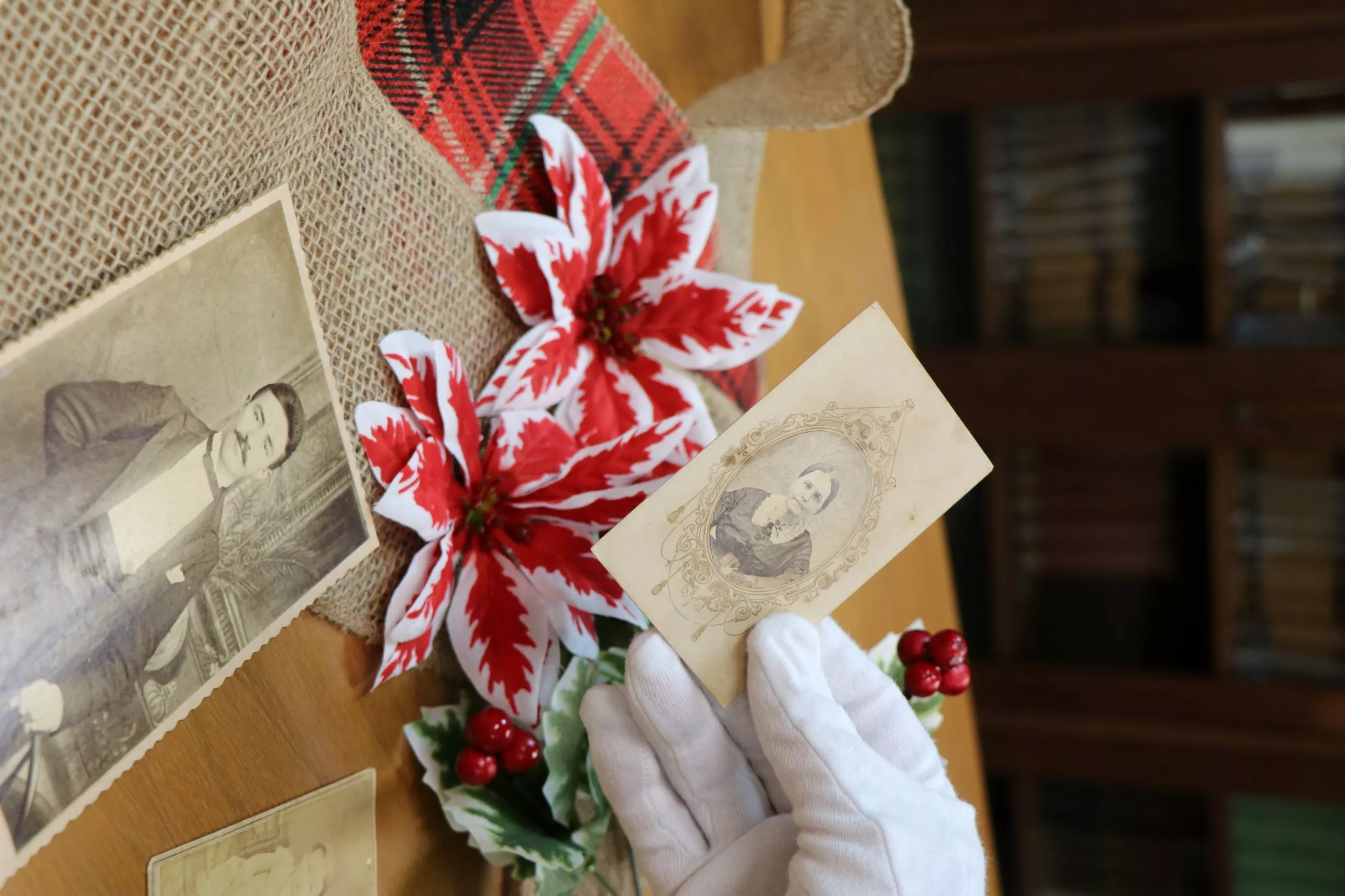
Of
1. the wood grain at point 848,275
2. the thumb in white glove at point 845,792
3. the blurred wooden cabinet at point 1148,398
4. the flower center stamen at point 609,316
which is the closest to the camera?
the thumb in white glove at point 845,792

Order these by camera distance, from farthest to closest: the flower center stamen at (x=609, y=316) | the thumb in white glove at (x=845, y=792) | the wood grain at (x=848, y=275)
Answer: the wood grain at (x=848, y=275) → the flower center stamen at (x=609, y=316) → the thumb in white glove at (x=845, y=792)

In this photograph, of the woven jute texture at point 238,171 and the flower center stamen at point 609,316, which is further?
the flower center stamen at point 609,316

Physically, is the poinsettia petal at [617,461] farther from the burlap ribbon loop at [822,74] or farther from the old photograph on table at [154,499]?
the burlap ribbon loop at [822,74]

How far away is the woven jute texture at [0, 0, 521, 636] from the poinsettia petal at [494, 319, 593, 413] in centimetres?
2

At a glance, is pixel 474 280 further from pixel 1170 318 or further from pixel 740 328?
pixel 1170 318

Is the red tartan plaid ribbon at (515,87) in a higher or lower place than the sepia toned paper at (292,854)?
higher

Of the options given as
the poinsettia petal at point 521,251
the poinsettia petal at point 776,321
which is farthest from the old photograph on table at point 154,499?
the poinsettia petal at point 776,321

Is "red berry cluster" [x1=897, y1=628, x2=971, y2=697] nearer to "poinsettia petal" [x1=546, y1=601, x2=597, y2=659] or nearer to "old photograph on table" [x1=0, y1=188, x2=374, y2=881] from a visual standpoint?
"poinsettia petal" [x1=546, y1=601, x2=597, y2=659]

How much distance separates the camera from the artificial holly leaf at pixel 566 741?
1.55 ft

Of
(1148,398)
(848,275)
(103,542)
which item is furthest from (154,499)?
(1148,398)

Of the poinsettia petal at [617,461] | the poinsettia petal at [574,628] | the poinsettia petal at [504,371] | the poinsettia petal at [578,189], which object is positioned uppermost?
the poinsettia petal at [578,189]

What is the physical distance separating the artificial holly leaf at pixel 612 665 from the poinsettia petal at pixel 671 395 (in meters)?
0.10

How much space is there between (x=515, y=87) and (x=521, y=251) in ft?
0.26

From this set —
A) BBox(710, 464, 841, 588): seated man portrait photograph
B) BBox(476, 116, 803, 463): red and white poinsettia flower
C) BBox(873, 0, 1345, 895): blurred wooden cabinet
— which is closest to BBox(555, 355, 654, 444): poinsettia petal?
BBox(476, 116, 803, 463): red and white poinsettia flower
